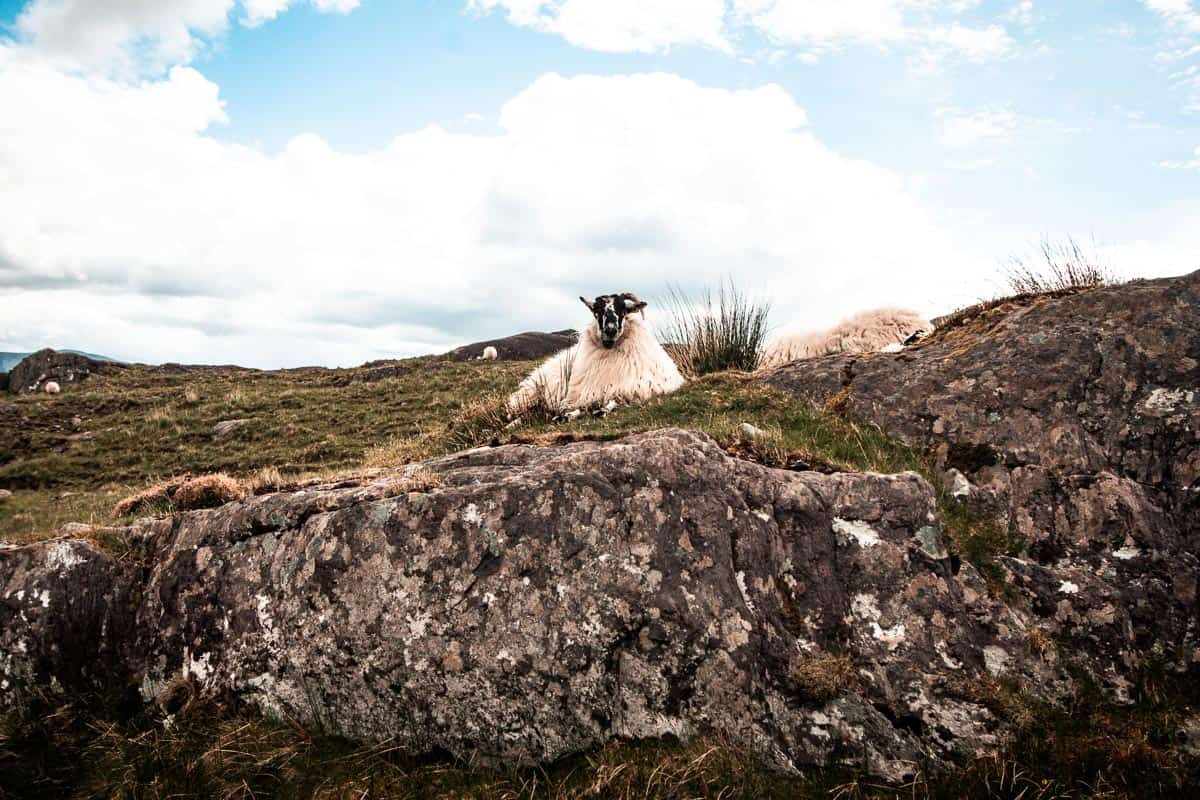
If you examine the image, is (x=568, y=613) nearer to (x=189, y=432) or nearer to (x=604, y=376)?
(x=604, y=376)

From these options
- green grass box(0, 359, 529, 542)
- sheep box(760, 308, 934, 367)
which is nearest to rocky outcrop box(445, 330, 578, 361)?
green grass box(0, 359, 529, 542)

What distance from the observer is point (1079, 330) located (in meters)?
6.19

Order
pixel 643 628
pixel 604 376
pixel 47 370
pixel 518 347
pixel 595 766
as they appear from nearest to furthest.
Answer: pixel 595 766
pixel 643 628
pixel 604 376
pixel 47 370
pixel 518 347

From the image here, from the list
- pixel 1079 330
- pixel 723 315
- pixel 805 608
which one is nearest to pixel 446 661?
pixel 805 608

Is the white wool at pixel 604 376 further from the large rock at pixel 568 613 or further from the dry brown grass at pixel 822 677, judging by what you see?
the dry brown grass at pixel 822 677

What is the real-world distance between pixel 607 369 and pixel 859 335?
6.43 m

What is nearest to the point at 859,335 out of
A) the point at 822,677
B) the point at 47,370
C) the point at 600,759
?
the point at 822,677

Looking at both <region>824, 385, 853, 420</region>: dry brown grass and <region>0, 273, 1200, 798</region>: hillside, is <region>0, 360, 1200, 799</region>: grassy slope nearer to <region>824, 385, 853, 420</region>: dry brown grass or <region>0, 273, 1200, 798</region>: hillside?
<region>0, 273, 1200, 798</region>: hillside

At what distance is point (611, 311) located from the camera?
11.4m

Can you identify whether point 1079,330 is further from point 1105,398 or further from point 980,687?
point 980,687

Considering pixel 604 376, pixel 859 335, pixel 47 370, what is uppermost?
pixel 47 370

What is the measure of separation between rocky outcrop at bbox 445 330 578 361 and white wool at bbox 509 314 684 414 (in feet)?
82.5

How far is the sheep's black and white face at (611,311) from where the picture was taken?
11352 mm

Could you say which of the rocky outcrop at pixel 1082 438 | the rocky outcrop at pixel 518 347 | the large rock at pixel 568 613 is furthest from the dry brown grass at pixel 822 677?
the rocky outcrop at pixel 518 347
